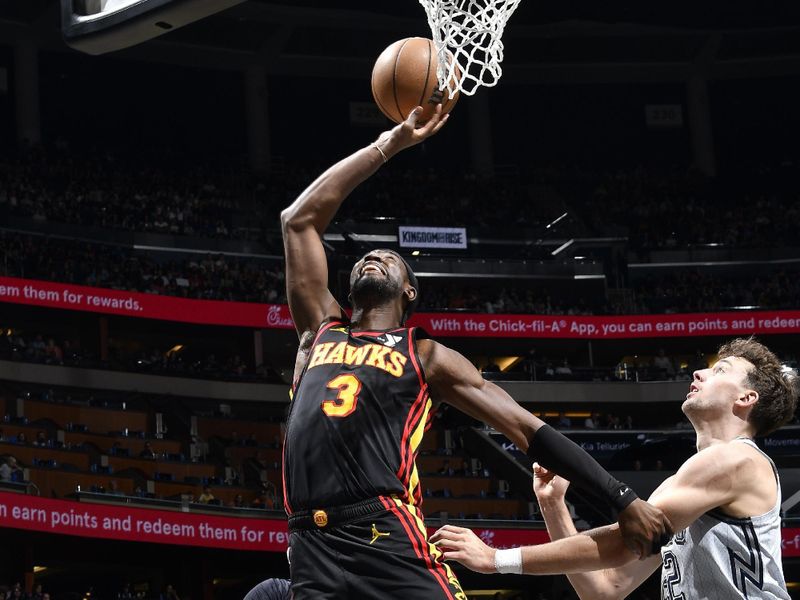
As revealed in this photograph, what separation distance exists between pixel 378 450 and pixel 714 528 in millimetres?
1098

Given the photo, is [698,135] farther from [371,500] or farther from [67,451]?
[371,500]

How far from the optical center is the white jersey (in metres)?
3.71

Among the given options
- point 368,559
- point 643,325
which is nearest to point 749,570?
point 368,559

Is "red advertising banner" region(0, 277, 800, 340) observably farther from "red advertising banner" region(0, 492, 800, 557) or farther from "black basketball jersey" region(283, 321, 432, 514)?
"black basketball jersey" region(283, 321, 432, 514)

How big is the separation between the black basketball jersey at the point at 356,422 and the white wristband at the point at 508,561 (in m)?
0.33

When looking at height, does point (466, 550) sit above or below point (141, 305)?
below

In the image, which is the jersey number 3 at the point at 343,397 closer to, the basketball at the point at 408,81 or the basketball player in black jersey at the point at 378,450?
the basketball player in black jersey at the point at 378,450

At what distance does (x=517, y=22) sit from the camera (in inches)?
1252

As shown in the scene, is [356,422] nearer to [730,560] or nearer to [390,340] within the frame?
[390,340]

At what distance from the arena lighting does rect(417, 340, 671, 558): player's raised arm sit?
160cm

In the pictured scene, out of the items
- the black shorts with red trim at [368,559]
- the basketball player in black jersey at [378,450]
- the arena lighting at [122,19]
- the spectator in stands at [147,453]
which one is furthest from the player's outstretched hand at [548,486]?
the spectator in stands at [147,453]

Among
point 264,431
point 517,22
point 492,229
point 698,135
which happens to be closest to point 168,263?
point 264,431

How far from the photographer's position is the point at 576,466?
370 cm

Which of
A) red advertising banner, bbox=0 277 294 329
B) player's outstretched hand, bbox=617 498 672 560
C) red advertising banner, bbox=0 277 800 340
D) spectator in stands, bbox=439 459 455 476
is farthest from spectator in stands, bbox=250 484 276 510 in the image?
player's outstretched hand, bbox=617 498 672 560
